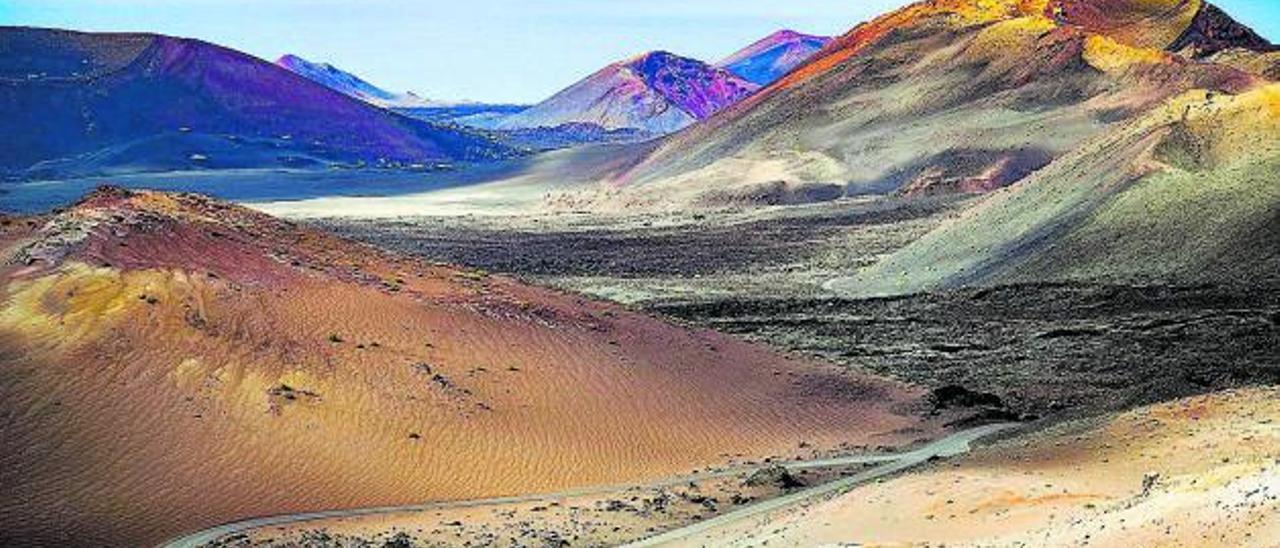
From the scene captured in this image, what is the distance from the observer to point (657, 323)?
29.0 m

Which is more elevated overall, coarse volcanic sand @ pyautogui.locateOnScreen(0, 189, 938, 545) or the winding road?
coarse volcanic sand @ pyautogui.locateOnScreen(0, 189, 938, 545)

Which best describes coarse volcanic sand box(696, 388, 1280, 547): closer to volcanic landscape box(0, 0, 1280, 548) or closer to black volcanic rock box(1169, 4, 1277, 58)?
volcanic landscape box(0, 0, 1280, 548)

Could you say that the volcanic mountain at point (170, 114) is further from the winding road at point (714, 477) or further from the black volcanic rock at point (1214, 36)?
the winding road at point (714, 477)

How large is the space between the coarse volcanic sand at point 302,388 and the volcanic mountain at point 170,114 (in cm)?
9274

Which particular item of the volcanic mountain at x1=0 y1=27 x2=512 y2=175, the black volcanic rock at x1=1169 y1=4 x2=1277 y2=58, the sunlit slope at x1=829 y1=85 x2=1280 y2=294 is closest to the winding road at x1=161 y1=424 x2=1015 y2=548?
the sunlit slope at x1=829 y1=85 x2=1280 y2=294

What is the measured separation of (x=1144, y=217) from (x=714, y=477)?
2410cm

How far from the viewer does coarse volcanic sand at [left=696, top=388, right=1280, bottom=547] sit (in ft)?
38.5

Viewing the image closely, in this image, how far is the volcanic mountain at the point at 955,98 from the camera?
74.9 meters

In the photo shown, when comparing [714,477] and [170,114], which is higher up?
[170,114]

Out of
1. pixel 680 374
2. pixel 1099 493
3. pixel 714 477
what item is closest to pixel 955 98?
pixel 680 374

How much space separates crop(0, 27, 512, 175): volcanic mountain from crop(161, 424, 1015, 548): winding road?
9876cm

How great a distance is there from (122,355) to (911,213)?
4682cm

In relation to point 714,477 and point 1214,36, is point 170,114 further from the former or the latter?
point 714,477

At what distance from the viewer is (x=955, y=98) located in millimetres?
84812
